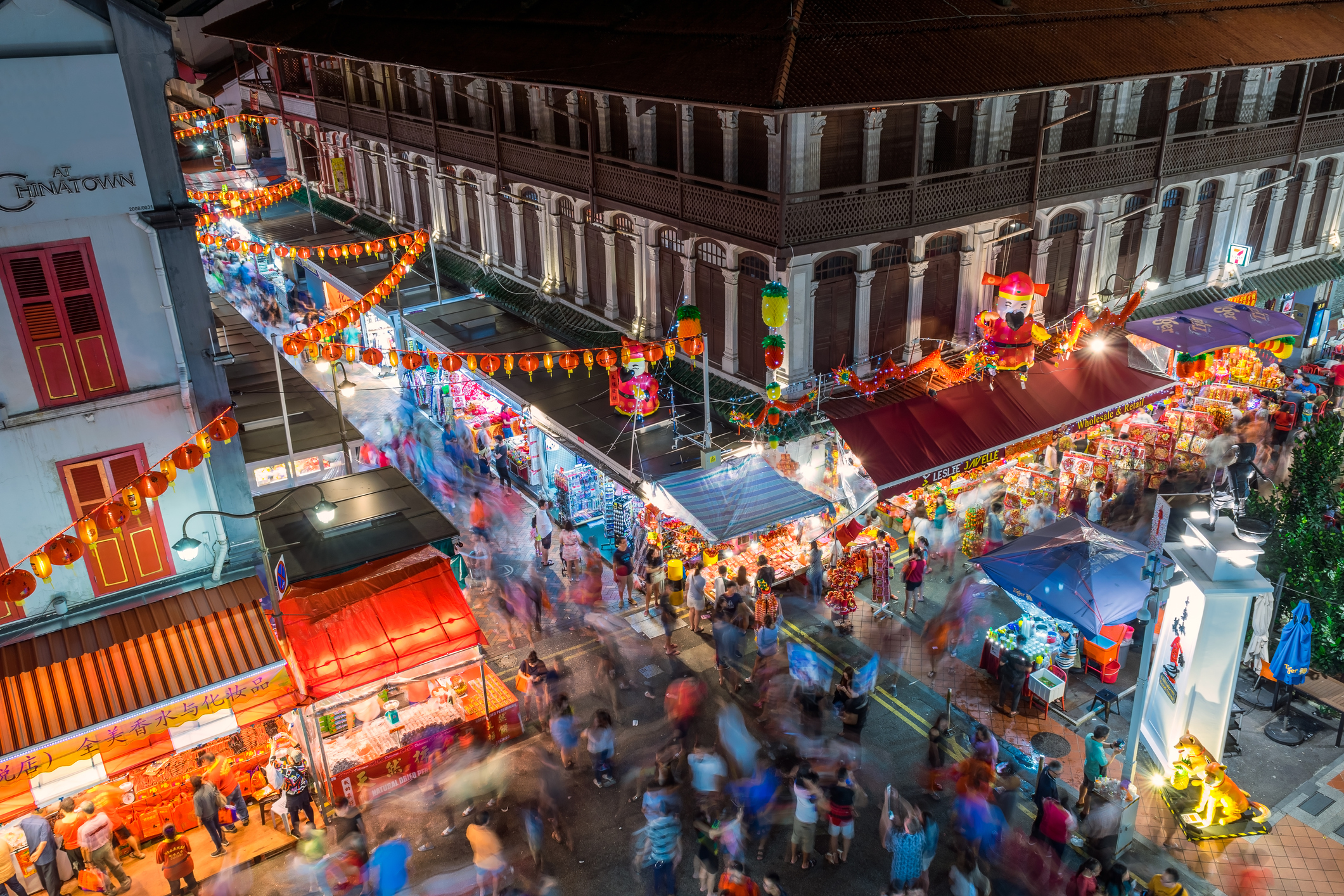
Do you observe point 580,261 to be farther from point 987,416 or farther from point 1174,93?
point 1174,93

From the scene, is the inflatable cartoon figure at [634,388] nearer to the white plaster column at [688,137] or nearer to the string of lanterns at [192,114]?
the white plaster column at [688,137]

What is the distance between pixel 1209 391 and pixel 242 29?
3679 cm

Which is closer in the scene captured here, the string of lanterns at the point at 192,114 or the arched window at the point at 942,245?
the arched window at the point at 942,245

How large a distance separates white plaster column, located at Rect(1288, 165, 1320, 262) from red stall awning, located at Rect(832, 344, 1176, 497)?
8.73 m

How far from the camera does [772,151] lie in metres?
17.0

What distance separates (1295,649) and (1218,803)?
2995 millimetres

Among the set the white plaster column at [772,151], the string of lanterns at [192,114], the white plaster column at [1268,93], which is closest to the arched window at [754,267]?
the white plaster column at [772,151]

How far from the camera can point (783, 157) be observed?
15.6 meters

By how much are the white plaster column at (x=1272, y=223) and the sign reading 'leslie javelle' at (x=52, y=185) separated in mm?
26308

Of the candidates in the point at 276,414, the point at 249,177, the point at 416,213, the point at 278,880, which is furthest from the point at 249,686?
the point at 249,177

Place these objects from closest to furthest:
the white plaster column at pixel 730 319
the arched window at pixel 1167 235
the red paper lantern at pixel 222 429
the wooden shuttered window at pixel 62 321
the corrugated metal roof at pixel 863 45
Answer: the wooden shuttered window at pixel 62 321 → the red paper lantern at pixel 222 429 → the corrugated metal roof at pixel 863 45 → the white plaster column at pixel 730 319 → the arched window at pixel 1167 235

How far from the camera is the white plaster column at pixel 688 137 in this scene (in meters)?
18.8

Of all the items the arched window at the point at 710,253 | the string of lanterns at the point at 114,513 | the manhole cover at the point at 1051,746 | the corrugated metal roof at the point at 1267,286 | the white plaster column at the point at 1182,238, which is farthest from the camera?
the corrugated metal roof at the point at 1267,286

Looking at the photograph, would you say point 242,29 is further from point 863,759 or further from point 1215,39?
point 863,759
